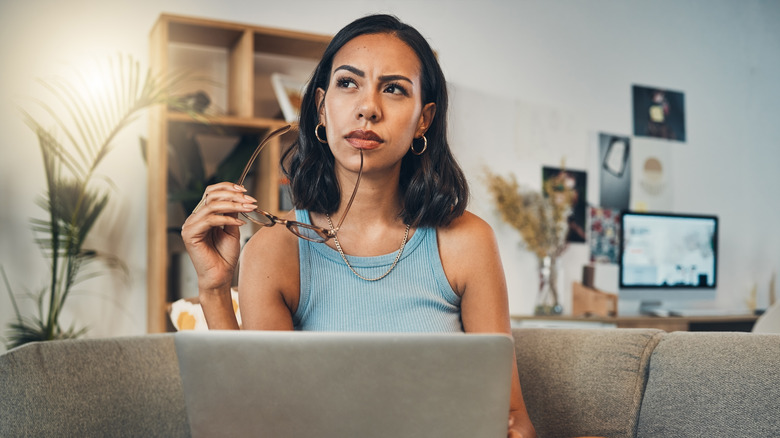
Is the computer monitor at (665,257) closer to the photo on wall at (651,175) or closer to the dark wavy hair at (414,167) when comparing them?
the photo on wall at (651,175)

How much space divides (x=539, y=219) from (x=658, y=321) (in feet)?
2.63

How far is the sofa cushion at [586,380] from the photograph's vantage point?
129 centimetres

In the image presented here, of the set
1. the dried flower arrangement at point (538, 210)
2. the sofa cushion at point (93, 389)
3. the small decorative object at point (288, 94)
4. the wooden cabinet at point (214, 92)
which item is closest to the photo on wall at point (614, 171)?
the dried flower arrangement at point (538, 210)

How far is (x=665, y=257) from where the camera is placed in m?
3.97

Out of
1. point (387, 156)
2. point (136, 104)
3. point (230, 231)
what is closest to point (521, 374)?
point (387, 156)

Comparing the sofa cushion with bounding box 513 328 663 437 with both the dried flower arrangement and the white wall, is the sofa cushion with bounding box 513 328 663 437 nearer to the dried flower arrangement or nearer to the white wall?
the white wall

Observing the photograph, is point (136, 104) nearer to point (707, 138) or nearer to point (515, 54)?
point (515, 54)

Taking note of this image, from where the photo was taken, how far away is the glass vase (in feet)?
11.9

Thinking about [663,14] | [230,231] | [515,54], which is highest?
[663,14]

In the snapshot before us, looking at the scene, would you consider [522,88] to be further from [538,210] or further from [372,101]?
[372,101]

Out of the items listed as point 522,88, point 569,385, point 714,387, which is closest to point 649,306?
point 522,88

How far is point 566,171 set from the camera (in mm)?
3953

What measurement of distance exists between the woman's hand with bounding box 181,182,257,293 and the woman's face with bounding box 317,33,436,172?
251 mm

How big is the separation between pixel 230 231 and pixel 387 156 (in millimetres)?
306
